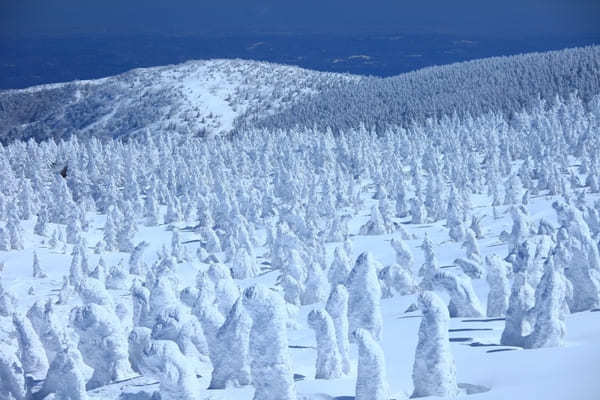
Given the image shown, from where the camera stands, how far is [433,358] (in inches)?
693

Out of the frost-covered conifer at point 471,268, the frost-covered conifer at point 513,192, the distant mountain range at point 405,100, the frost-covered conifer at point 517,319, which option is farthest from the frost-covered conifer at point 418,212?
the distant mountain range at point 405,100

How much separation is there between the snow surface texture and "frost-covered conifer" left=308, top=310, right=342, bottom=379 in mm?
53

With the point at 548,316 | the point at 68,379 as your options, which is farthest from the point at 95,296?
the point at 548,316

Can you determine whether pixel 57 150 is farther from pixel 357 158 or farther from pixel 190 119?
pixel 190 119

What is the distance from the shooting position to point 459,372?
742 inches

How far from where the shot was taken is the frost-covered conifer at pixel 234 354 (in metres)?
19.2

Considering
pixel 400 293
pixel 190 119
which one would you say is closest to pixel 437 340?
pixel 400 293

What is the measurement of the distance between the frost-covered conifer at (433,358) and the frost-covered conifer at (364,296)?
553 centimetres

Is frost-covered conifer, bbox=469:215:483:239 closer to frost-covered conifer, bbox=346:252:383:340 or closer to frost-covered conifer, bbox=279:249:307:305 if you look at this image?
frost-covered conifer, bbox=279:249:307:305

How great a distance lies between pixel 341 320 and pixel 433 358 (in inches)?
176

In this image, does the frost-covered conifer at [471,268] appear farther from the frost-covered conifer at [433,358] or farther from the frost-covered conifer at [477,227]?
the frost-covered conifer at [433,358]

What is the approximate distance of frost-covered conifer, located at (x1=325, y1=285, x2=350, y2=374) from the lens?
2038 centimetres

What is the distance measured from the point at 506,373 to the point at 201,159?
90.1m

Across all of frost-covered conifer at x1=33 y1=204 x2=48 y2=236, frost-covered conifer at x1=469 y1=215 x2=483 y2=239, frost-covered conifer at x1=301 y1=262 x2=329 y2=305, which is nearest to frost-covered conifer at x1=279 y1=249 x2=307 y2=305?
frost-covered conifer at x1=301 y1=262 x2=329 y2=305
